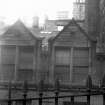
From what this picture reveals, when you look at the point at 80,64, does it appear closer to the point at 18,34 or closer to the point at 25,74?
the point at 25,74

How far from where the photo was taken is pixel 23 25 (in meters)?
14.5

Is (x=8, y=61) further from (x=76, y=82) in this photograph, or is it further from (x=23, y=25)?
(x=76, y=82)

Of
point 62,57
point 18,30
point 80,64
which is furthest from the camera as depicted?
point 18,30

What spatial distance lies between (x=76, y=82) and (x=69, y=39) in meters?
2.34

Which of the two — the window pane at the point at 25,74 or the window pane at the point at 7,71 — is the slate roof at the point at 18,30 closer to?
the window pane at the point at 7,71

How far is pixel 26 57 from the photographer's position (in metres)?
14.6

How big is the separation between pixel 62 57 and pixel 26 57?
193 cm

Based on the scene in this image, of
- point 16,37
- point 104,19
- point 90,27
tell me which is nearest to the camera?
point 16,37

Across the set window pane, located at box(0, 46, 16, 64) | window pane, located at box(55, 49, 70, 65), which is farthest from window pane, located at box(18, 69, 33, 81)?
window pane, located at box(55, 49, 70, 65)

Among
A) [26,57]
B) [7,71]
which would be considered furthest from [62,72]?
[7,71]

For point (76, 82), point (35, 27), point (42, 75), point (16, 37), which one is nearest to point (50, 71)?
point (42, 75)

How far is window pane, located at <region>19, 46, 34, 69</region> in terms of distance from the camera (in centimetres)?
1451

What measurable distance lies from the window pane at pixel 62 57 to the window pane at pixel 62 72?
0.26 m

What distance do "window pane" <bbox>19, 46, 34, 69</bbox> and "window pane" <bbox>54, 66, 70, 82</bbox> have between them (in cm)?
139
